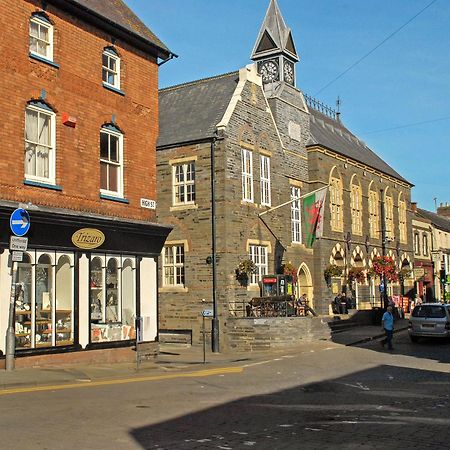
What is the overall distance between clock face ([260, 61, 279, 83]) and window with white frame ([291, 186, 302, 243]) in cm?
688

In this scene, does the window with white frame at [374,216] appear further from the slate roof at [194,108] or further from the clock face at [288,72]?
the slate roof at [194,108]

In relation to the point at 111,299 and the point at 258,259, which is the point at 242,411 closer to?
the point at 111,299

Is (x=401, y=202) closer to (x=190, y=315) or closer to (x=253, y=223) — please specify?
(x=253, y=223)

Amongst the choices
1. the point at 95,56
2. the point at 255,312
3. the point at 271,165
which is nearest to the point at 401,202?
the point at 271,165

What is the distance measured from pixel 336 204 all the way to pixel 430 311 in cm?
1284

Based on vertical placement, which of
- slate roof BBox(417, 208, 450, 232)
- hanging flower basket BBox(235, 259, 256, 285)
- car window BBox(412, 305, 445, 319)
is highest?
slate roof BBox(417, 208, 450, 232)

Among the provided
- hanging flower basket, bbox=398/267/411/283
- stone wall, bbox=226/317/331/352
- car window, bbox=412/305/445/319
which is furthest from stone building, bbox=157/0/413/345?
hanging flower basket, bbox=398/267/411/283

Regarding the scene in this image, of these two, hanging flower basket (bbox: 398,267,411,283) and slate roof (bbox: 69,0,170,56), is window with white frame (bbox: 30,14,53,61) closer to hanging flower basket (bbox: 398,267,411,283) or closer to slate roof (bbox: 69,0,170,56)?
slate roof (bbox: 69,0,170,56)

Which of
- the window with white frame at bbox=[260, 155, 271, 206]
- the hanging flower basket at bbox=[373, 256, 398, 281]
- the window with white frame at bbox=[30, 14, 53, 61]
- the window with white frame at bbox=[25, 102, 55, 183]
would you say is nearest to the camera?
the window with white frame at bbox=[25, 102, 55, 183]

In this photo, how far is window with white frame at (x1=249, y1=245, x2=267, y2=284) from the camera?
28.4m

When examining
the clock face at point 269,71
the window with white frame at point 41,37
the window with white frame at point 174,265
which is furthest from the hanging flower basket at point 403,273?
the window with white frame at point 41,37

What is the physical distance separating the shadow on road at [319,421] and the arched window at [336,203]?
2397cm

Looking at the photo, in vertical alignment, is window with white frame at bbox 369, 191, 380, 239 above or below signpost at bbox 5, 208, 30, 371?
above

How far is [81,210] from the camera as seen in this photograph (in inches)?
693
